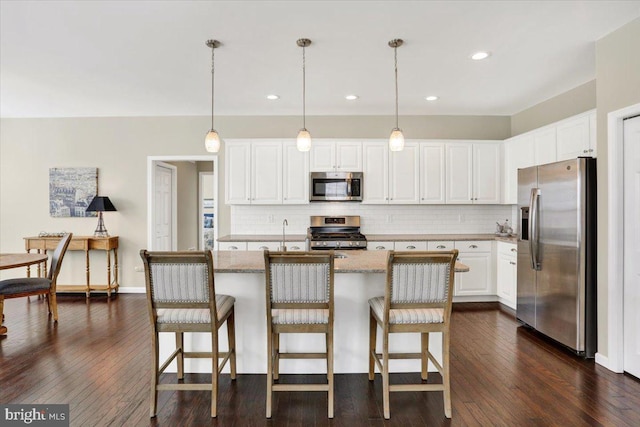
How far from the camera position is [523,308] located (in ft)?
12.4

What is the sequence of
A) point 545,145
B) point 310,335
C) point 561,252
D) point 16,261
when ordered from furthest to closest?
point 545,145 < point 16,261 < point 561,252 < point 310,335

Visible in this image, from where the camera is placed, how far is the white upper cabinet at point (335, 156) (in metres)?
4.88

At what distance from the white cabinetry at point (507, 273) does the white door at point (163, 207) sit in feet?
16.5

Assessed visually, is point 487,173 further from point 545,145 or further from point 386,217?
point 386,217

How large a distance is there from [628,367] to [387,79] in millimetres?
3379

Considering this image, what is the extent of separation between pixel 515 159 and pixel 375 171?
1.88 metres

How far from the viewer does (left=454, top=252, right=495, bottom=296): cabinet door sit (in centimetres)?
464

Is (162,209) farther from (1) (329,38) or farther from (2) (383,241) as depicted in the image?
(1) (329,38)

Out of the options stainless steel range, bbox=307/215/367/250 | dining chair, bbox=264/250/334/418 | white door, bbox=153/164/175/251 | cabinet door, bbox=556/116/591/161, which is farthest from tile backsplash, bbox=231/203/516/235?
dining chair, bbox=264/250/334/418

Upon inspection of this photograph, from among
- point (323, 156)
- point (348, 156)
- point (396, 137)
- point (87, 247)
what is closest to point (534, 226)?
point (396, 137)

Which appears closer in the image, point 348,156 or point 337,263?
point 337,263

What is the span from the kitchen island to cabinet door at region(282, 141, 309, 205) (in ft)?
7.51

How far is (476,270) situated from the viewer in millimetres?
4637

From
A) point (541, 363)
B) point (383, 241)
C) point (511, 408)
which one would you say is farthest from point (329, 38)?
point (541, 363)
